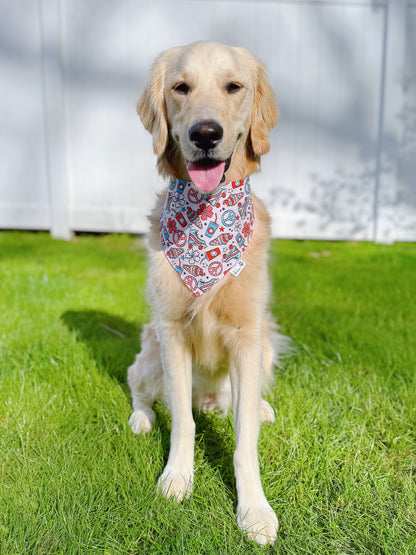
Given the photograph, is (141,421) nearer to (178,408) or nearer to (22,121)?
(178,408)

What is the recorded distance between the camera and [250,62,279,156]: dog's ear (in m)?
2.01

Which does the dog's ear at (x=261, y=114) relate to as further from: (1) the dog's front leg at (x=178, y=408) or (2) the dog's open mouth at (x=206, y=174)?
(1) the dog's front leg at (x=178, y=408)

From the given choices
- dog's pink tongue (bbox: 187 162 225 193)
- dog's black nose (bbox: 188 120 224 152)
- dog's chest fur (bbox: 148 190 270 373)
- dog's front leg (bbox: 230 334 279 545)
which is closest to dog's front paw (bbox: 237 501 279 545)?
dog's front leg (bbox: 230 334 279 545)

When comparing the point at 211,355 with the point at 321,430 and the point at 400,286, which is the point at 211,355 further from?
the point at 400,286

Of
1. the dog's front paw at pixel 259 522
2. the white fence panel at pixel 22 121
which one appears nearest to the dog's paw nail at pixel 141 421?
the dog's front paw at pixel 259 522

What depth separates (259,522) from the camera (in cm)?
166

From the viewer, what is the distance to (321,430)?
7.13ft

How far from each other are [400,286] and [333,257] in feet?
3.68

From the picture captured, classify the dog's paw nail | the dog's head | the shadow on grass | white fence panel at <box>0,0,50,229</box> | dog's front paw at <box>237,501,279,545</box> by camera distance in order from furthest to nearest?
white fence panel at <box>0,0,50,229</box> → the shadow on grass → the dog's paw nail → the dog's head → dog's front paw at <box>237,501,279,545</box>

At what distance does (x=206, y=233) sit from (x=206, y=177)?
10.3 inches

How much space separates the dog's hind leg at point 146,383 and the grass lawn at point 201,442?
0.20ft

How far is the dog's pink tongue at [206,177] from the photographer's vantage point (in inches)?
70.8

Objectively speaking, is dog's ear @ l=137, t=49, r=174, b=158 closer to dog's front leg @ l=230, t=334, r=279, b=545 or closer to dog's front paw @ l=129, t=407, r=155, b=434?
dog's front leg @ l=230, t=334, r=279, b=545

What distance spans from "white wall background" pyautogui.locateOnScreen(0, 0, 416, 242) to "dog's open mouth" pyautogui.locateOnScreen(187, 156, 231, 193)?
156 inches
